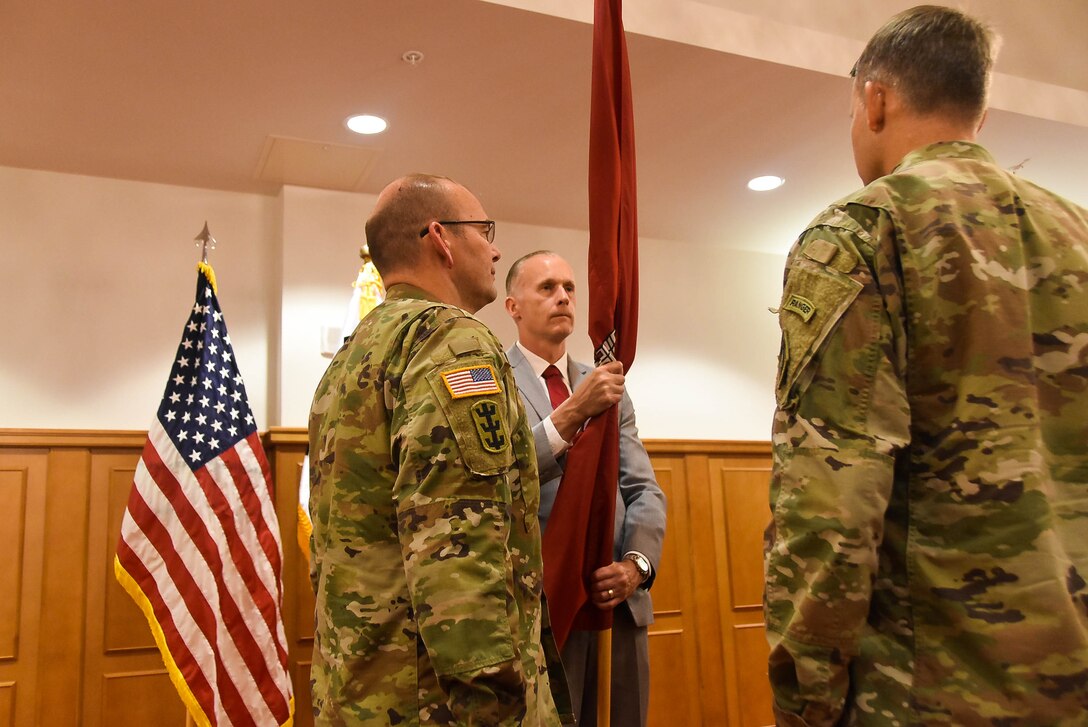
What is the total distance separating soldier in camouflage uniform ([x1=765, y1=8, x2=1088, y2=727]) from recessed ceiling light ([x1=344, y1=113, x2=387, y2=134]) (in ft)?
10.0

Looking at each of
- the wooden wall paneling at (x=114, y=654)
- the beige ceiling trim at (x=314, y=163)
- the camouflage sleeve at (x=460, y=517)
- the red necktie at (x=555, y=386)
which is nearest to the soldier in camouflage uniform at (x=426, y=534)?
the camouflage sleeve at (x=460, y=517)

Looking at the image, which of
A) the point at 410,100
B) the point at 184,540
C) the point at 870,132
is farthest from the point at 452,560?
the point at 410,100

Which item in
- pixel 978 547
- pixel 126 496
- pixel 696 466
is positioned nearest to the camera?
pixel 978 547

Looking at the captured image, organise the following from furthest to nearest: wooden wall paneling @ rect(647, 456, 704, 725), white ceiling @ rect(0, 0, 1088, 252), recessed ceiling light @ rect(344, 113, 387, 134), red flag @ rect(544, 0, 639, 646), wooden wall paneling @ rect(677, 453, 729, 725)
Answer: wooden wall paneling @ rect(677, 453, 729, 725)
wooden wall paneling @ rect(647, 456, 704, 725)
recessed ceiling light @ rect(344, 113, 387, 134)
white ceiling @ rect(0, 0, 1088, 252)
red flag @ rect(544, 0, 639, 646)

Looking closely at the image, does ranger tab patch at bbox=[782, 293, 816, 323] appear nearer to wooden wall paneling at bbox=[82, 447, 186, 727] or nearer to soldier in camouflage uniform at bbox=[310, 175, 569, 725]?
soldier in camouflage uniform at bbox=[310, 175, 569, 725]

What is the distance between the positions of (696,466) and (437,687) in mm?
3442

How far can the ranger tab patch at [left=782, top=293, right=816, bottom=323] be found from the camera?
3.63 feet

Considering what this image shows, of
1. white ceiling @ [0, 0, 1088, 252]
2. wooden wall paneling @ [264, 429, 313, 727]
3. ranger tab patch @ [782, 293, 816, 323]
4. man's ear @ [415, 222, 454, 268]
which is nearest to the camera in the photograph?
ranger tab patch @ [782, 293, 816, 323]

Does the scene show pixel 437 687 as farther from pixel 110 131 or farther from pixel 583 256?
pixel 583 256

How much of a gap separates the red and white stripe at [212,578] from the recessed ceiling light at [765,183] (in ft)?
9.76

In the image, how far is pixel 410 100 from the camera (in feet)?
12.4

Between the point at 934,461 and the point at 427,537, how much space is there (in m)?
0.67

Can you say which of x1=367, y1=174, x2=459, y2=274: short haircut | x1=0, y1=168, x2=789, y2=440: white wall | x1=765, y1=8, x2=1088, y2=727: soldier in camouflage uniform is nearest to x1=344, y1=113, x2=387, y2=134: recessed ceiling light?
x1=0, y1=168, x2=789, y2=440: white wall

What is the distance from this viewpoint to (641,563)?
210cm
